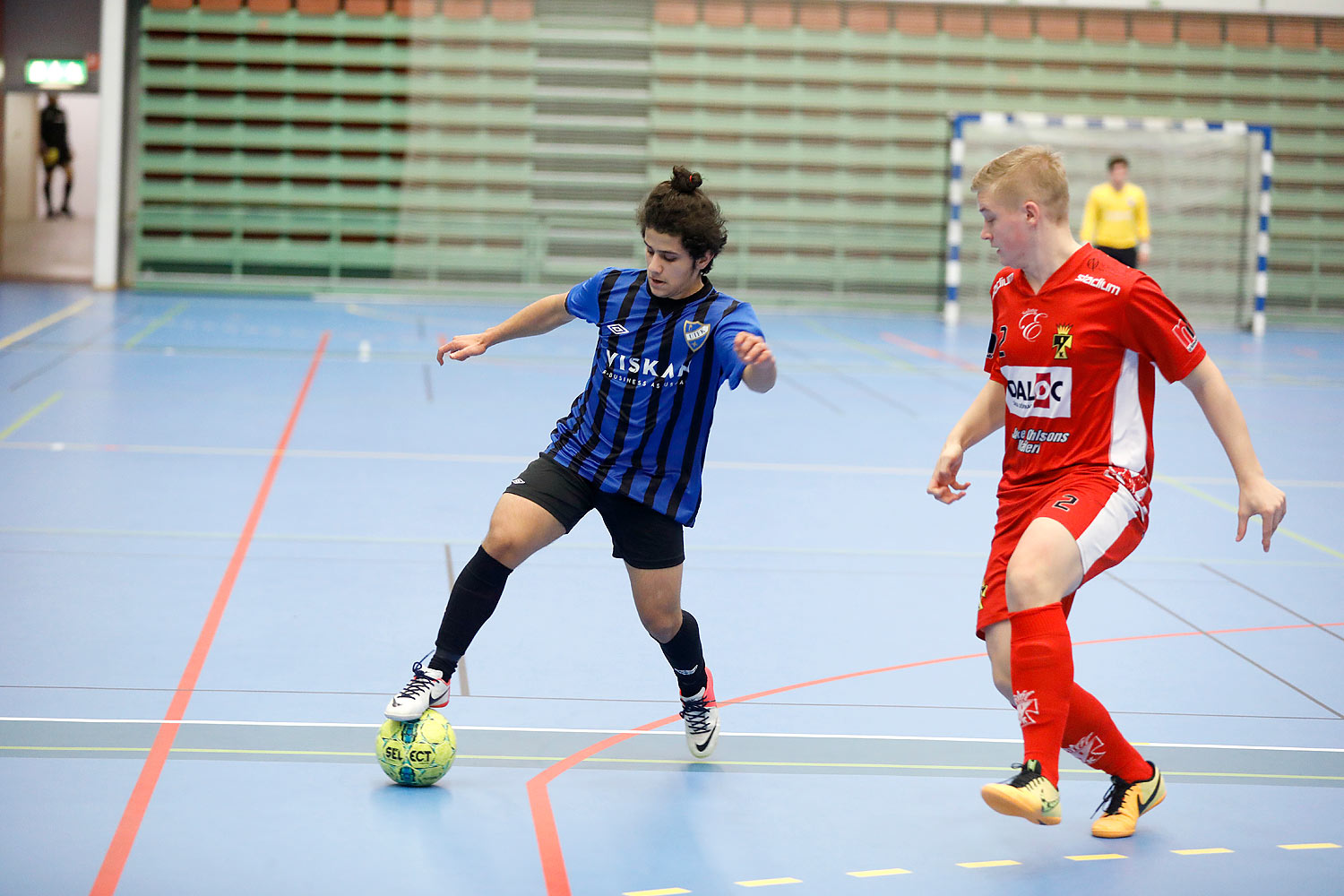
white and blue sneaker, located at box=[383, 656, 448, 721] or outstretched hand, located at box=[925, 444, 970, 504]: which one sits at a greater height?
outstretched hand, located at box=[925, 444, 970, 504]

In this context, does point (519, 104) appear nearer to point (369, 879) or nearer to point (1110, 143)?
point (1110, 143)

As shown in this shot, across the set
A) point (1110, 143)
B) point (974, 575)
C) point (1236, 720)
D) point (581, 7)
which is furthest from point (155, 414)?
point (1110, 143)

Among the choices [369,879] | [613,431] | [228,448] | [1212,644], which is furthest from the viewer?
[228,448]

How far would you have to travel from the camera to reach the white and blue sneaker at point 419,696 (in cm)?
319

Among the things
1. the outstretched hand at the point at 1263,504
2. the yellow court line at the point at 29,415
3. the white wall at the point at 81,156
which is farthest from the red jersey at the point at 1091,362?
the white wall at the point at 81,156

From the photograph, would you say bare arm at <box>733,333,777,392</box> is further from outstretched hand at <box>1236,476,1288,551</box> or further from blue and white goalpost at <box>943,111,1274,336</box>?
blue and white goalpost at <box>943,111,1274,336</box>

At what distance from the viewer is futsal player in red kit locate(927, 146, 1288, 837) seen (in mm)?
2824

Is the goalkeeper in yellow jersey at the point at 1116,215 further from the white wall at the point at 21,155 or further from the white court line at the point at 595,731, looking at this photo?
the white wall at the point at 21,155

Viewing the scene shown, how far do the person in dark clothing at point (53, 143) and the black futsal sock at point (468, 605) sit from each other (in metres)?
20.1

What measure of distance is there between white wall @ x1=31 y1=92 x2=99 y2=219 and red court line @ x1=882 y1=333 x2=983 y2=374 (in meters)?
17.0

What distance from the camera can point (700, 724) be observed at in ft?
11.5

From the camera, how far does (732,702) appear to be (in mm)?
3961

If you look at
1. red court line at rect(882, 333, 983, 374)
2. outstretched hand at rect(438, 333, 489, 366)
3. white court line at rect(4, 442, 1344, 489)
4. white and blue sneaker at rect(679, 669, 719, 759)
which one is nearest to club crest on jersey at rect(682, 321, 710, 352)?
outstretched hand at rect(438, 333, 489, 366)

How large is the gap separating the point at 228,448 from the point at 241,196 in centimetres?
1201
